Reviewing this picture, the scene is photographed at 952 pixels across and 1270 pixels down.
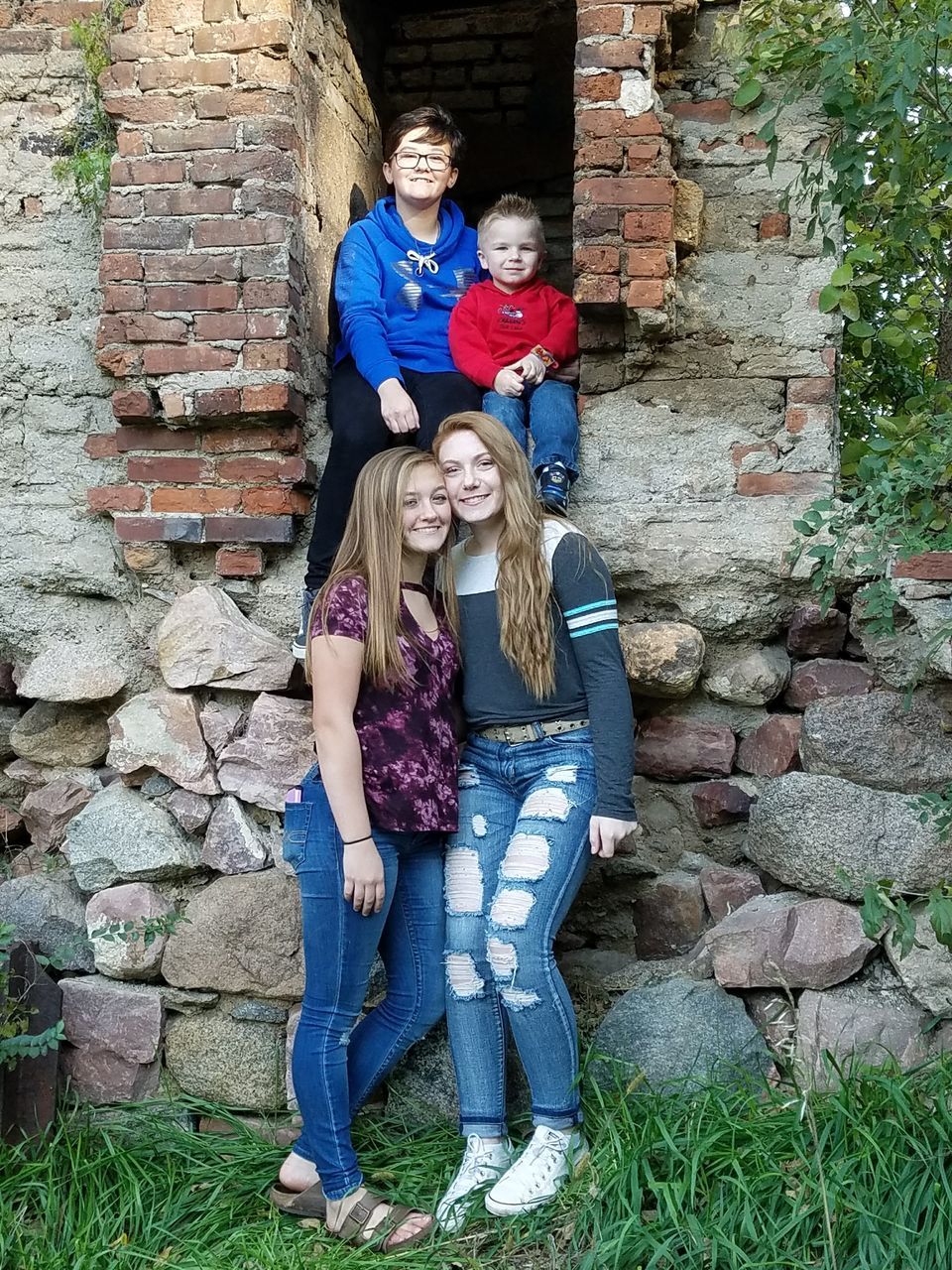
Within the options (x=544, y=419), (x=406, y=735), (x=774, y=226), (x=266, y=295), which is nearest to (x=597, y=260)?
(x=544, y=419)

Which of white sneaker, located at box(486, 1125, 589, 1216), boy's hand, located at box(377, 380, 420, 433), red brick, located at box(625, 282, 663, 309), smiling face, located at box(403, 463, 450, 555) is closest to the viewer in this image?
white sneaker, located at box(486, 1125, 589, 1216)

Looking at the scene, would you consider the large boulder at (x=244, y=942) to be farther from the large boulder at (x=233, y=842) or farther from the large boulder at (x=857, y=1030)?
the large boulder at (x=857, y=1030)

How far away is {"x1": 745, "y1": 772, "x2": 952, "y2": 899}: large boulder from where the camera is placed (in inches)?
114

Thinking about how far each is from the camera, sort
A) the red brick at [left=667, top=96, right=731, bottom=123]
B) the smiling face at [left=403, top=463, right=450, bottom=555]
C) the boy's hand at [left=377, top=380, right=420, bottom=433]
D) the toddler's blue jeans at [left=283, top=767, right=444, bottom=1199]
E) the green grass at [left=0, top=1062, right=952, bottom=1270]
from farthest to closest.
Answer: the red brick at [left=667, top=96, right=731, bottom=123], the boy's hand at [left=377, top=380, right=420, bottom=433], the smiling face at [left=403, top=463, right=450, bottom=555], the toddler's blue jeans at [left=283, top=767, right=444, bottom=1199], the green grass at [left=0, top=1062, right=952, bottom=1270]

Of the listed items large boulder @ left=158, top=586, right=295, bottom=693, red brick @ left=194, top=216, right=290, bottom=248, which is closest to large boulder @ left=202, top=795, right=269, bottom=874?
large boulder @ left=158, top=586, right=295, bottom=693

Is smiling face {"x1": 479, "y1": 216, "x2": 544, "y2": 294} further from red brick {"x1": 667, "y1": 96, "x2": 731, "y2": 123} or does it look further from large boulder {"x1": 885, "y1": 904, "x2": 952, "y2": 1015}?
large boulder {"x1": 885, "y1": 904, "x2": 952, "y2": 1015}

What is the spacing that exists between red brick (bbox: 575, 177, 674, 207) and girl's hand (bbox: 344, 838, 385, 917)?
5.90 feet

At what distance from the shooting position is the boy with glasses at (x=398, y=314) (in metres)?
3.27

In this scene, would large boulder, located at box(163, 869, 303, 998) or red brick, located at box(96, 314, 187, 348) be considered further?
red brick, located at box(96, 314, 187, 348)

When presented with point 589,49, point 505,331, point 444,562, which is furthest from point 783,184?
point 444,562

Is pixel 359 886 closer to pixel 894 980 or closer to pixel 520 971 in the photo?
pixel 520 971

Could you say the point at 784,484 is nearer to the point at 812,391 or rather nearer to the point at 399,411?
the point at 812,391

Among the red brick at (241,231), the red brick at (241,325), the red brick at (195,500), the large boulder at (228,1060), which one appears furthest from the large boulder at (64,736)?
the red brick at (241,231)

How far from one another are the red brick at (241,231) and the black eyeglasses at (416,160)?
Result: 1.23ft
